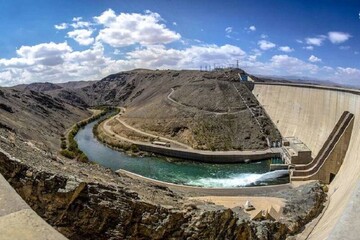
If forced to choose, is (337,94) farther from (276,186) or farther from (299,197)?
(299,197)

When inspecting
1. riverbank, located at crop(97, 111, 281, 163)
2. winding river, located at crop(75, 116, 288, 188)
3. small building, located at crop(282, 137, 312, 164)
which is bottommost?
winding river, located at crop(75, 116, 288, 188)

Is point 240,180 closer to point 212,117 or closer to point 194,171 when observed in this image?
point 194,171

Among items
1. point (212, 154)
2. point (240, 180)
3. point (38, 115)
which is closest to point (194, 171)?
point (212, 154)

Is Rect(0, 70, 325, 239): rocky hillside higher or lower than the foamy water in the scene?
higher

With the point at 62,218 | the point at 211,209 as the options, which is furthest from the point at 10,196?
the point at 211,209

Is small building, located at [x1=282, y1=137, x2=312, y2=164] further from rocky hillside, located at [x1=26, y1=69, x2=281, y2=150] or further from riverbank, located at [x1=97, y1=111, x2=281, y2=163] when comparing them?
rocky hillside, located at [x1=26, y1=69, x2=281, y2=150]

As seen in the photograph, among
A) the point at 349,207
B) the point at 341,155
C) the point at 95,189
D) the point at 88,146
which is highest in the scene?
the point at 349,207

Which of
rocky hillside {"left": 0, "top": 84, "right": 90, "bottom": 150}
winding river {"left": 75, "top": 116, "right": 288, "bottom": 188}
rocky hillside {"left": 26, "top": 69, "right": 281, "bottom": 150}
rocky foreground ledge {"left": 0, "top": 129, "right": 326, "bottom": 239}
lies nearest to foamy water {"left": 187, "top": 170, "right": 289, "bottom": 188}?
winding river {"left": 75, "top": 116, "right": 288, "bottom": 188}
